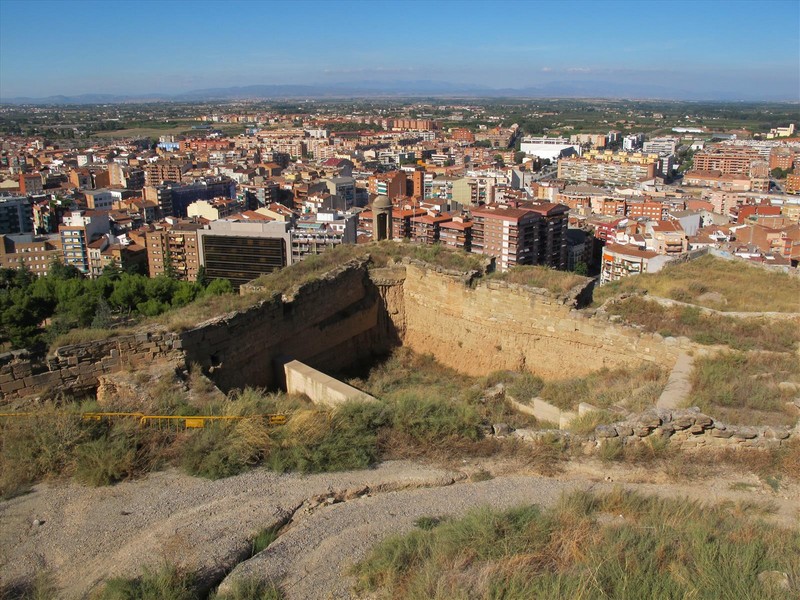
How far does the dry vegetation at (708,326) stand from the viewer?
30.8ft

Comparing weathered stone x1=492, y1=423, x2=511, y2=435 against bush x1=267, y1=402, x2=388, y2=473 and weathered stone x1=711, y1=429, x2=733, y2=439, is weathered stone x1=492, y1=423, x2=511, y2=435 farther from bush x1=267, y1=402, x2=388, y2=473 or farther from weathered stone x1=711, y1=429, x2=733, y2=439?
weathered stone x1=711, y1=429, x2=733, y2=439

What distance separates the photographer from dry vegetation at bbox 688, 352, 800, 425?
7.07 metres

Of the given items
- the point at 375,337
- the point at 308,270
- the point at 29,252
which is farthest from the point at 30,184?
the point at 375,337

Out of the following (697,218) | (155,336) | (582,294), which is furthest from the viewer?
(697,218)

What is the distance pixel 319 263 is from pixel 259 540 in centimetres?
832

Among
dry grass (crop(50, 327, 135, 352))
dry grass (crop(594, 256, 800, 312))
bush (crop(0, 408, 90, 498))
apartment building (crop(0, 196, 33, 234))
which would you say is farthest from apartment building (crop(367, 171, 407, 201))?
bush (crop(0, 408, 90, 498))

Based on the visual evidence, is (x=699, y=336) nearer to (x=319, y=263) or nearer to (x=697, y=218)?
(x=319, y=263)

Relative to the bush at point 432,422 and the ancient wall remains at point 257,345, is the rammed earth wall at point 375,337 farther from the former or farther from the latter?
the bush at point 432,422

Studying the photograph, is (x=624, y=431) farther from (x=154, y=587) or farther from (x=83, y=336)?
(x=83, y=336)

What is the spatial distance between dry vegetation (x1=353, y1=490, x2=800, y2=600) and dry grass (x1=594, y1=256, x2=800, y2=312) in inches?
277

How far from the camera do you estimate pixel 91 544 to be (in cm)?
461

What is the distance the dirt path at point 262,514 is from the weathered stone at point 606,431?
0.38 metres

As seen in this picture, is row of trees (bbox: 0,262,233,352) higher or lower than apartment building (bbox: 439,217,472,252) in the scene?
higher

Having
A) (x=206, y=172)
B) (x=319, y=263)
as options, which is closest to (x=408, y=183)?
(x=206, y=172)
